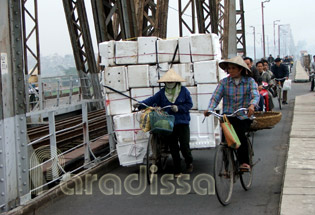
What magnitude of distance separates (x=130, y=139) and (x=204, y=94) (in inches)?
56.9

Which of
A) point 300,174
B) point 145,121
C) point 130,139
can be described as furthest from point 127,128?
point 300,174

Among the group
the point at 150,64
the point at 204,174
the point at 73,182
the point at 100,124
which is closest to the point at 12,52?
the point at 73,182

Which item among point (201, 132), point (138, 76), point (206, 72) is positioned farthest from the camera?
point (138, 76)

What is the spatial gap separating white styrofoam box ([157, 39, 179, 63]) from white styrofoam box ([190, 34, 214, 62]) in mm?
337

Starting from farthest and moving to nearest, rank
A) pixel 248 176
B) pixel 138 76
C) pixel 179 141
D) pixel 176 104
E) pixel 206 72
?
1. pixel 138 76
2. pixel 206 72
3. pixel 179 141
4. pixel 176 104
5. pixel 248 176

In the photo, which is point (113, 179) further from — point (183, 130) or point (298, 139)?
point (298, 139)

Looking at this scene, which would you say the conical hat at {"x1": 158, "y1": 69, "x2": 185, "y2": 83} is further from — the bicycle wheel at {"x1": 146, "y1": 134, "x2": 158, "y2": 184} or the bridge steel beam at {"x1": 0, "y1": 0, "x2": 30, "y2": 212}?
the bridge steel beam at {"x1": 0, "y1": 0, "x2": 30, "y2": 212}

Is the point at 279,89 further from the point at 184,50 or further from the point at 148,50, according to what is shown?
the point at 148,50

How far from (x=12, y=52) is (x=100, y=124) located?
10221mm

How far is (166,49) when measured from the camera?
320 inches

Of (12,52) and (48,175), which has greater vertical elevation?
(12,52)

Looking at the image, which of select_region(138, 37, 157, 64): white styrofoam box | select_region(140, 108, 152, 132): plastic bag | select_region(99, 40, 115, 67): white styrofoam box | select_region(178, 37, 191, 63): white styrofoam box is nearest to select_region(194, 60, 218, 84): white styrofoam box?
select_region(178, 37, 191, 63): white styrofoam box

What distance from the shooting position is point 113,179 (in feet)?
26.1

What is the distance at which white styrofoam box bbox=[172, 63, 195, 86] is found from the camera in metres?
8.03
